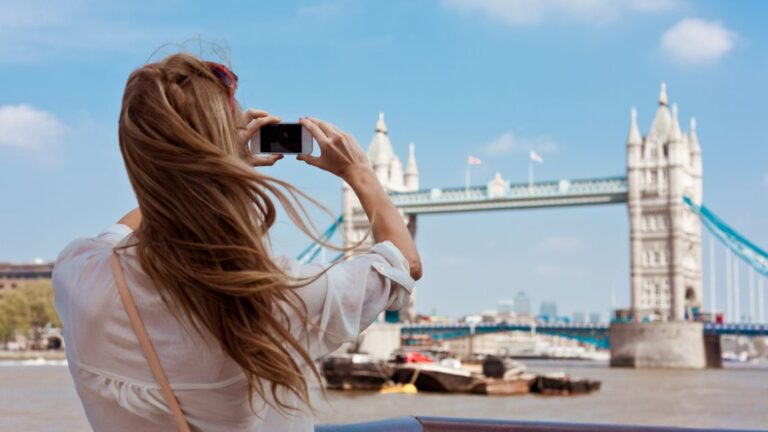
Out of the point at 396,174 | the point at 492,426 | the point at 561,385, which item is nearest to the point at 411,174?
the point at 396,174

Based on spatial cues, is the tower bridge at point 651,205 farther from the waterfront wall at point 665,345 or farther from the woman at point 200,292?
the woman at point 200,292

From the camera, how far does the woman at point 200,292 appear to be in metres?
0.94

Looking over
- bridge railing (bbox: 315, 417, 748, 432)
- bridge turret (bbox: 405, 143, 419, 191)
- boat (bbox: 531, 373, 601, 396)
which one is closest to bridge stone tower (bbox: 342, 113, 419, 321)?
bridge turret (bbox: 405, 143, 419, 191)

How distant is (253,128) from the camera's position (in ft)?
3.72

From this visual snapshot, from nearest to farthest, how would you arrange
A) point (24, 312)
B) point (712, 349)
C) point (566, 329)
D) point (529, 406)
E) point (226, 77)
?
point (226, 77) → point (529, 406) → point (712, 349) → point (566, 329) → point (24, 312)

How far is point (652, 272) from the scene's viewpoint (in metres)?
45.8

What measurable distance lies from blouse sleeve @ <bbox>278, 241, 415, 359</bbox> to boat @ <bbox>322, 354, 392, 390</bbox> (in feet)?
69.8

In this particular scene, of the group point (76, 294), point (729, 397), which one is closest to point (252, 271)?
point (76, 294)

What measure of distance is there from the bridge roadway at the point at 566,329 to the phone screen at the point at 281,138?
133 feet

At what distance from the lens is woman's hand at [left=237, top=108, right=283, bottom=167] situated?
1107 millimetres

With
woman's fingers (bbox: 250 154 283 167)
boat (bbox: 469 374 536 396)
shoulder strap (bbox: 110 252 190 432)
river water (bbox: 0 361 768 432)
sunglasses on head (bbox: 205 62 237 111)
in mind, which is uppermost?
sunglasses on head (bbox: 205 62 237 111)

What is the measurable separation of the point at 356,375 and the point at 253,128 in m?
21.4

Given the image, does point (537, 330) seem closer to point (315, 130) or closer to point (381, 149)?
point (381, 149)

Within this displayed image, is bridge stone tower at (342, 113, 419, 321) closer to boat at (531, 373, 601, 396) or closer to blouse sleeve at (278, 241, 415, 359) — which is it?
boat at (531, 373, 601, 396)
